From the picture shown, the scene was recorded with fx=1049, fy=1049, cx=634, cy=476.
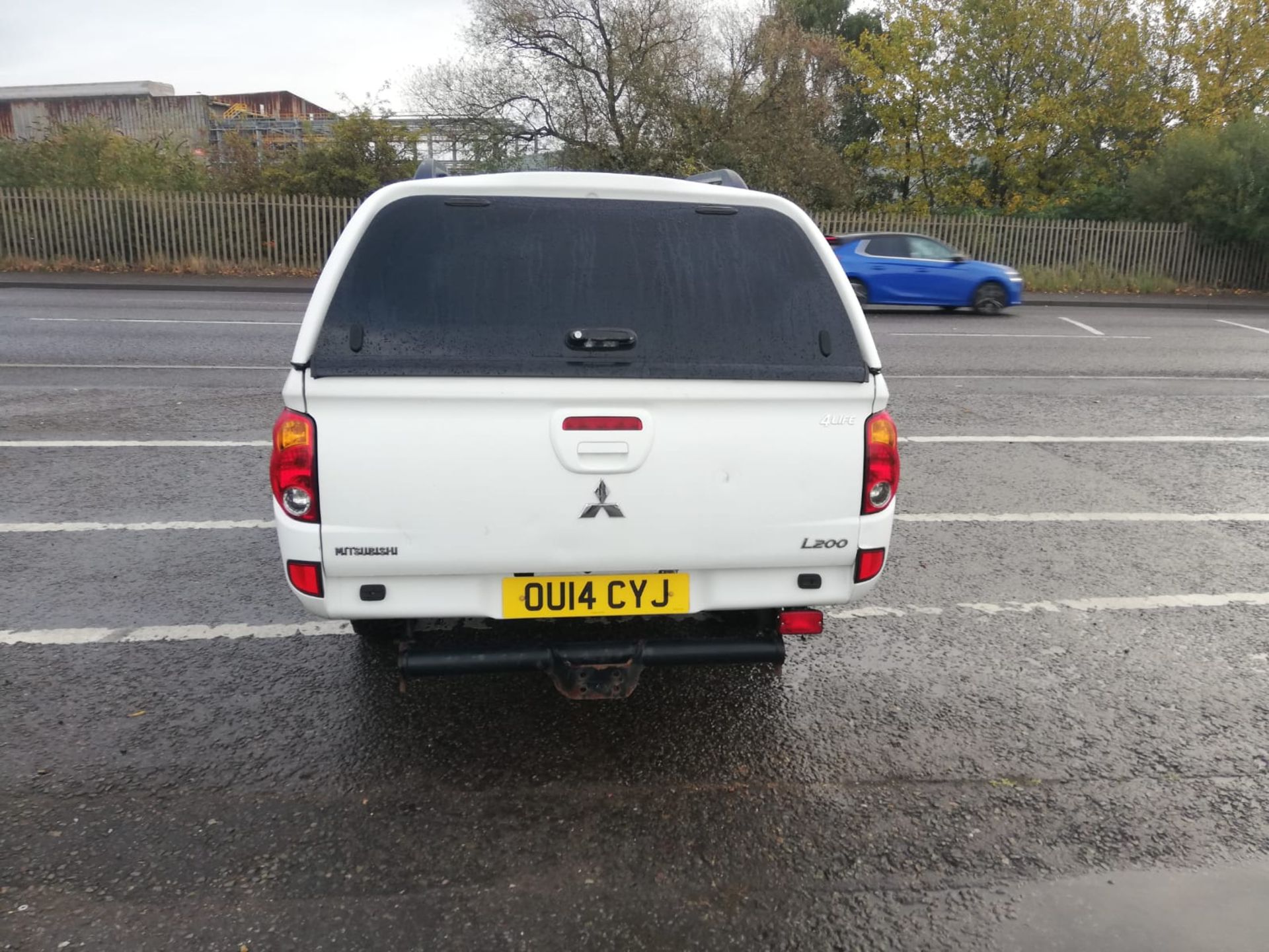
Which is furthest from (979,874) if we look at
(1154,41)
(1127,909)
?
(1154,41)

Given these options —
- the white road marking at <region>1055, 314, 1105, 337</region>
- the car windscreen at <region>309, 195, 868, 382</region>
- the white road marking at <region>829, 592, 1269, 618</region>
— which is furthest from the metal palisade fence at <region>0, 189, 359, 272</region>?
the car windscreen at <region>309, 195, 868, 382</region>

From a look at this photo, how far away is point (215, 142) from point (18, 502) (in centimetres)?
2538

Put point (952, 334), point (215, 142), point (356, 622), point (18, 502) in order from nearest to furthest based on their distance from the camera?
point (356, 622), point (18, 502), point (952, 334), point (215, 142)

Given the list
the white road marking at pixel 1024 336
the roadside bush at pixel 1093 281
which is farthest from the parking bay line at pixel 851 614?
the roadside bush at pixel 1093 281

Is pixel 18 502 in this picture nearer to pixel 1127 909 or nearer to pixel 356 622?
pixel 356 622

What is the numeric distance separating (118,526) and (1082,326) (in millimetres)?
16650

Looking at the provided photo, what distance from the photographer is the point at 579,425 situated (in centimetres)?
322

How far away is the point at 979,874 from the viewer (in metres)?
3.06

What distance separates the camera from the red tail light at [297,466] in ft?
10.3

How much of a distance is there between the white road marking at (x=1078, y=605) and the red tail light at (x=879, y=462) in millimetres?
1606

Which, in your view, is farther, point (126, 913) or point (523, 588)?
point (523, 588)

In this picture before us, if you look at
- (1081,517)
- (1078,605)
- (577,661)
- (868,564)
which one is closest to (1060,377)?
(1081,517)

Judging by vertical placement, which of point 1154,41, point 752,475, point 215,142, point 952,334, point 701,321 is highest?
point 1154,41

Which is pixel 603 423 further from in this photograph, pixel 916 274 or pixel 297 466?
pixel 916 274
